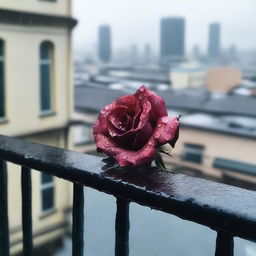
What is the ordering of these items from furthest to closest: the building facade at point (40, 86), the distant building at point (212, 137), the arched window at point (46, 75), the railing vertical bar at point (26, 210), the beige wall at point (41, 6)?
1. the distant building at point (212, 137)
2. the arched window at point (46, 75)
3. the building facade at point (40, 86)
4. the beige wall at point (41, 6)
5. the railing vertical bar at point (26, 210)

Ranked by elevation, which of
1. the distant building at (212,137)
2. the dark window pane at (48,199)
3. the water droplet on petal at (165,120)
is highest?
the water droplet on petal at (165,120)

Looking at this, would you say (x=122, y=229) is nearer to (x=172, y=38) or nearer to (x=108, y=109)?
(x=108, y=109)

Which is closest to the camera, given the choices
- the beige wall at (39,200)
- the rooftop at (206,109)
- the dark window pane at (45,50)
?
the beige wall at (39,200)

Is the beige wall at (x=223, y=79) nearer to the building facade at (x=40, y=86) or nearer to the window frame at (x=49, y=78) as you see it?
the building facade at (x=40, y=86)

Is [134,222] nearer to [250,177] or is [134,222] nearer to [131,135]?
[131,135]

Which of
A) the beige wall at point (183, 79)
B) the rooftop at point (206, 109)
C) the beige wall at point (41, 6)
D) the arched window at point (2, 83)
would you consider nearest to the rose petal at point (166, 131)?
the beige wall at point (41, 6)

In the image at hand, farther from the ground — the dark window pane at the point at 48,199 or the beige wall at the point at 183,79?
the beige wall at the point at 183,79
